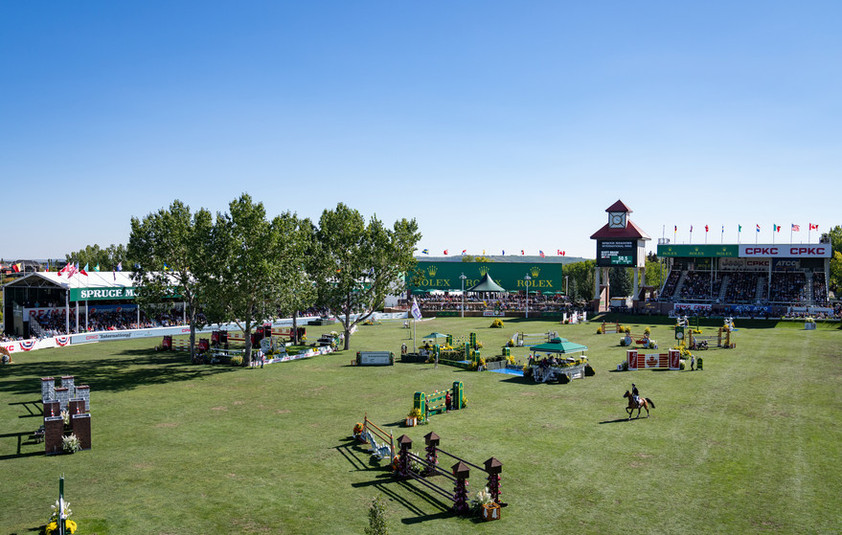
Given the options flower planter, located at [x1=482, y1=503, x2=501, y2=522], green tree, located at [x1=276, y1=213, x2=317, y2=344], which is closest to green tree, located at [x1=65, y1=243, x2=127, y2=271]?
green tree, located at [x1=276, y1=213, x2=317, y2=344]

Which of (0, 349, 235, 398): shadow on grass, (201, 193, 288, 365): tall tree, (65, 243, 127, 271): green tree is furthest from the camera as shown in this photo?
(65, 243, 127, 271): green tree

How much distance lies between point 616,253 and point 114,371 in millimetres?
62766

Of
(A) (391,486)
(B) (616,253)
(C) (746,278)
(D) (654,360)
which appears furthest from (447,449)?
(C) (746,278)

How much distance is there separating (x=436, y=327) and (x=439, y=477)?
47405 mm

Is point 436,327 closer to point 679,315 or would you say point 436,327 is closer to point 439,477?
point 679,315

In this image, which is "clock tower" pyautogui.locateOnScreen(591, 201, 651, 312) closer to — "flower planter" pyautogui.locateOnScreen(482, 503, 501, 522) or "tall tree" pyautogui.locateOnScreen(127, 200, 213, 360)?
"tall tree" pyautogui.locateOnScreen(127, 200, 213, 360)

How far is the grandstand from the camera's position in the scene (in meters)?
73.4

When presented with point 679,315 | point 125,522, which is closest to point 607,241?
point 679,315

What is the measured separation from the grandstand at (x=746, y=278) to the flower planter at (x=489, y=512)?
Answer: 217 ft

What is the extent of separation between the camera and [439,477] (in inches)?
723

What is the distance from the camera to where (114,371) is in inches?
1485

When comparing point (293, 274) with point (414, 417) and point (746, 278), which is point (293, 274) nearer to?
point (414, 417)

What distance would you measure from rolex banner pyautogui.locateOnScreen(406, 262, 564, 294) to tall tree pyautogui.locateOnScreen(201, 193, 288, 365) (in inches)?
1877

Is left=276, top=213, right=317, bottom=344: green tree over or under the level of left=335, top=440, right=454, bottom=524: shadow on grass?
over
